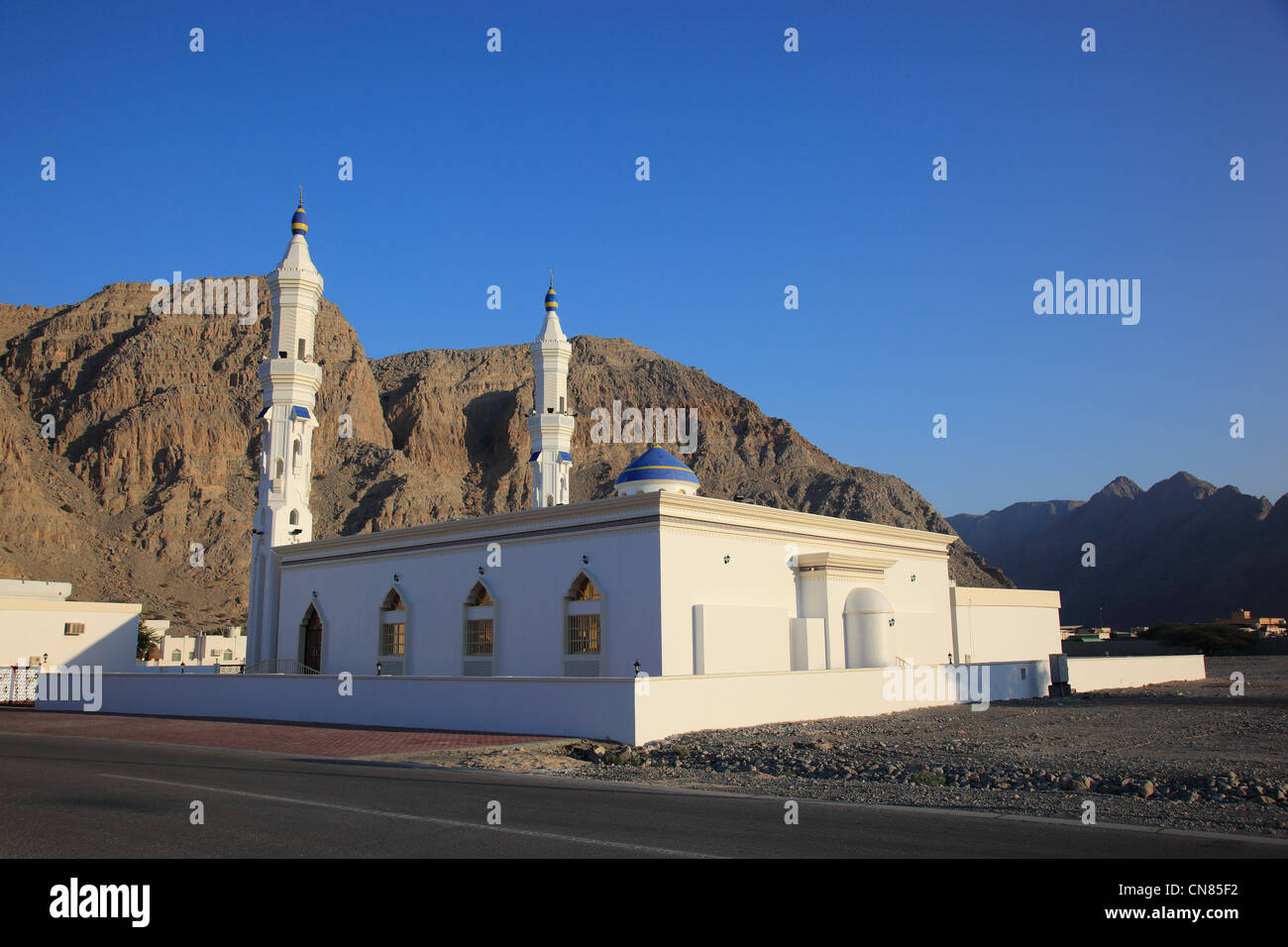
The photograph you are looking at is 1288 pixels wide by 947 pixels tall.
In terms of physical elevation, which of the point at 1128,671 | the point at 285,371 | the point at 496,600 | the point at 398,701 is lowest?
the point at 1128,671

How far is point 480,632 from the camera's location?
77.7ft

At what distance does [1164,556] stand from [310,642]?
113 metres

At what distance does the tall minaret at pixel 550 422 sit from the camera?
104 feet

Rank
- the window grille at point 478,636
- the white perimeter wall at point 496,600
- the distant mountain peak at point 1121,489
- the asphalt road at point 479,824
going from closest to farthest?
1. the asphalt road at point 479,824
2. the white perimeter wall at point 496,600
3. the window grille at point 478,636
4. the distant mountain peak at point 1121,489

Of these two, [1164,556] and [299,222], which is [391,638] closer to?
[299,222]

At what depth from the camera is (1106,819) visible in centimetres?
911

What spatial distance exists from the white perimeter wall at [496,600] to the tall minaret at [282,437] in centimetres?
73

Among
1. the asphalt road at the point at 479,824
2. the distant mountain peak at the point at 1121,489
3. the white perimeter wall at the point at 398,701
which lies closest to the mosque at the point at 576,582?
the white perimeter wall at the point at 398,701

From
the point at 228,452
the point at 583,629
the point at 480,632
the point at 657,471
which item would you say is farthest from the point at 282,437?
the point at 228,452

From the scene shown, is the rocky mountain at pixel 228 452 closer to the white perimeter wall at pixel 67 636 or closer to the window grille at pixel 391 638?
the white perimeter wall at pixel 67 636

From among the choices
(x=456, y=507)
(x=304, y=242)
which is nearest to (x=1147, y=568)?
(x=456, y=507)

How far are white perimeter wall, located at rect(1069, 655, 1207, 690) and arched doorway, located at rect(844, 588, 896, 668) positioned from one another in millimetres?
9045

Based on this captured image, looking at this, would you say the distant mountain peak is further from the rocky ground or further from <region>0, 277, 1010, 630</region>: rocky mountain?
the rocky ground
